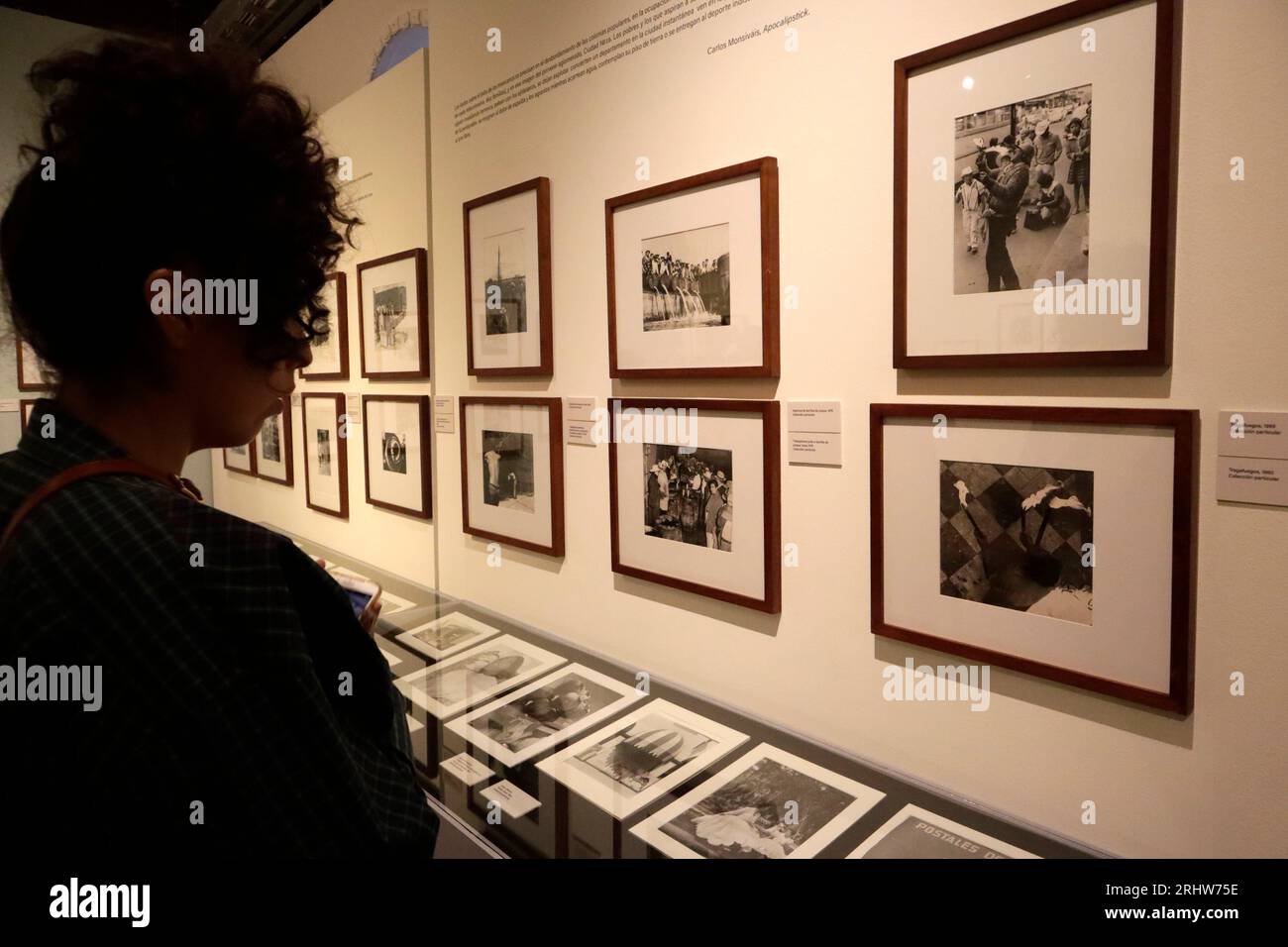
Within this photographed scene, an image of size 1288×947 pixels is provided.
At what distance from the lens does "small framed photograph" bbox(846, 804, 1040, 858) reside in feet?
4.91

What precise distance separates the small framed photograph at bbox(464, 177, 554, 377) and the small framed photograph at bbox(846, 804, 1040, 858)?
65.4 inches

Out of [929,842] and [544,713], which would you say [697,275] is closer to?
[544,713]

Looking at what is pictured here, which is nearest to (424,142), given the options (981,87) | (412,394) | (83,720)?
(412,394)

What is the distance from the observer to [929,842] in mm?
1529

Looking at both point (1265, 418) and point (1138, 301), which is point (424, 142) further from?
point (1265, 418)

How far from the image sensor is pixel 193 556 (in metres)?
0.79

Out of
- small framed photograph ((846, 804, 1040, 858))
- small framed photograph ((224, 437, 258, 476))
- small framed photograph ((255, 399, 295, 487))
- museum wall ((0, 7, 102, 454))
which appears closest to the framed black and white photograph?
small framed photograph ((846, 804, 1040, 858))

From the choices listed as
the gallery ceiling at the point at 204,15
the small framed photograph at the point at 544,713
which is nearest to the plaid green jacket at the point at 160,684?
the small framed photograph at the point at 544,713

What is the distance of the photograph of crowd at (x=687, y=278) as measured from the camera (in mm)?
2027

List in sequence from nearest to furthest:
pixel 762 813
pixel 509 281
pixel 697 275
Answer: pixel 762 813, pixel 697 275, pixel 509 281

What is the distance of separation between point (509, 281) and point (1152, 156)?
1.94 m

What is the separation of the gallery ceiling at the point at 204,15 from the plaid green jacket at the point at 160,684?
4.26m

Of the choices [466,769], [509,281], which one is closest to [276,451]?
[509,281]
